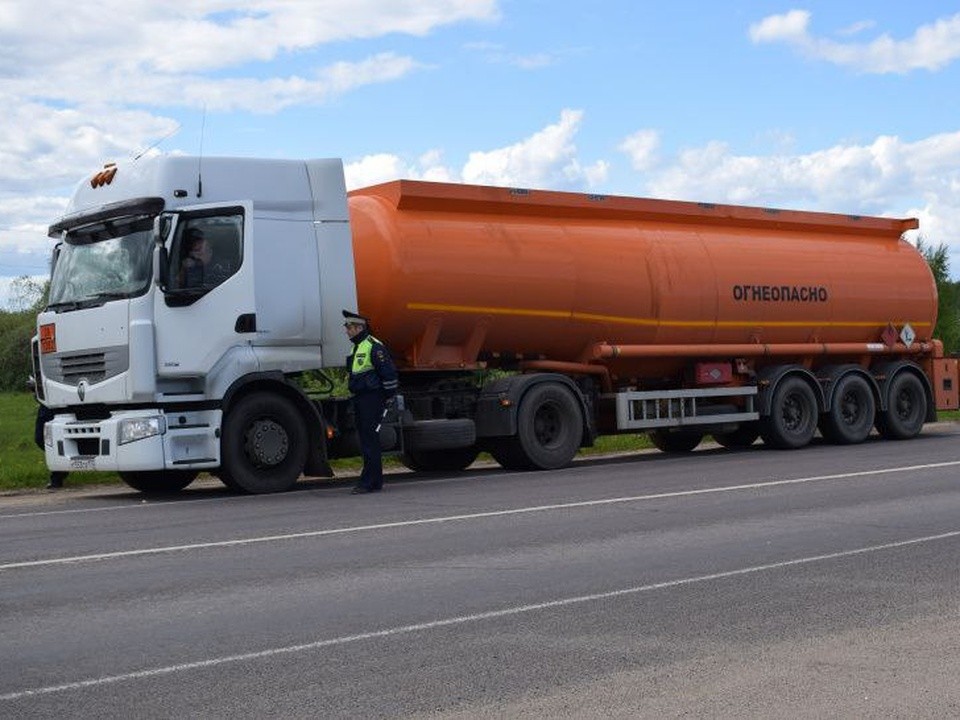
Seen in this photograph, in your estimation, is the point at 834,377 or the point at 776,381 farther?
the point at 834,377

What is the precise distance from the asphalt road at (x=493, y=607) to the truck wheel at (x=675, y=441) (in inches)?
317

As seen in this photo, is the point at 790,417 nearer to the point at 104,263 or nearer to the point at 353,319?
the point at 353,319

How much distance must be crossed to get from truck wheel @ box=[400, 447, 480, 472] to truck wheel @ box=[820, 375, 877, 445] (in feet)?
19.5

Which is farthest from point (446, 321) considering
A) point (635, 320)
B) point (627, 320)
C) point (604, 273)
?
point (635, 320)

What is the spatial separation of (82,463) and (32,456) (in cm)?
757

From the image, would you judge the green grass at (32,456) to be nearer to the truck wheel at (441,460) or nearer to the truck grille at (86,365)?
the truck wheel at (441,460)

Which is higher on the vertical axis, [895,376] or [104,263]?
[104,263]

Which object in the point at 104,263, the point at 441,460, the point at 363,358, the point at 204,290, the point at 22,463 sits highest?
the point at 104,263

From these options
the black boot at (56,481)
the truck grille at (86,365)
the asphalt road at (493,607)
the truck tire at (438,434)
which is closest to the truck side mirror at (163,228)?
the truck grille at (86,365)

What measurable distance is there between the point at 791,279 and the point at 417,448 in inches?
280

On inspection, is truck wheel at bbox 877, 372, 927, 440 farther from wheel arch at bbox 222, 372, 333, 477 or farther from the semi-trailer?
wheel arch at bbox 222, 372, 333, 477

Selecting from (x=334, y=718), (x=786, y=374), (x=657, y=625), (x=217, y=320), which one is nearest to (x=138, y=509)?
(x=217, y=320)

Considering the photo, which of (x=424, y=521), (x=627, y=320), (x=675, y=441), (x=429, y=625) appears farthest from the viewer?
(x=675, y=441)

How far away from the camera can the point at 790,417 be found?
2178 centimetres
